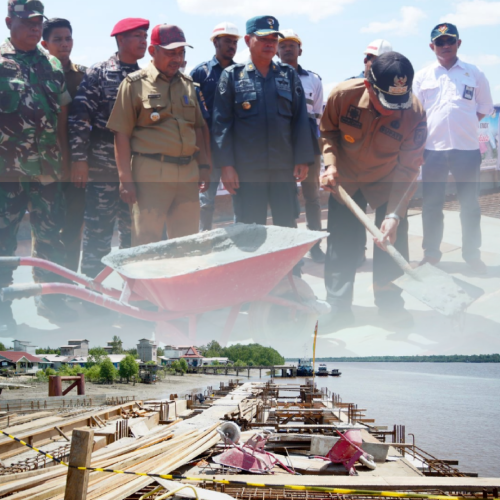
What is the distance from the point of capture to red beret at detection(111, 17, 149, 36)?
9891 millimetres

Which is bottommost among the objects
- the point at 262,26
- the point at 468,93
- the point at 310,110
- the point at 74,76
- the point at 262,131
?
the point at 262,131

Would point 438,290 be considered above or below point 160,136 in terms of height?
below

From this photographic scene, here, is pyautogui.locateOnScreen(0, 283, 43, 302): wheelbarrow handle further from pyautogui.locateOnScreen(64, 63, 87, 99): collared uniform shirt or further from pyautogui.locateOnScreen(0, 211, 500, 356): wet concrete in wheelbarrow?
pyautogui.locateOnScreen(64, 63, 87, 99): collared uniform shirt

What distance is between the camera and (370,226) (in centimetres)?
1020

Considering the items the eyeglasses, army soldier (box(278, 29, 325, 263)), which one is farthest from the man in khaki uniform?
the eyeglasses

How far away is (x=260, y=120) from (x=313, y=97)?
1.20m

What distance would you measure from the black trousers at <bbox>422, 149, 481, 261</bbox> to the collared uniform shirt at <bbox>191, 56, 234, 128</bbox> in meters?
3.65

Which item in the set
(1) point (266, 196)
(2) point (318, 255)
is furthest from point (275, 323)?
(1) point (266, 196)

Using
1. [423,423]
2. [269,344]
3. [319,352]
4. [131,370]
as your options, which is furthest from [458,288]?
[131,370]

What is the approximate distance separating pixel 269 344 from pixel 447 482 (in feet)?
18.3

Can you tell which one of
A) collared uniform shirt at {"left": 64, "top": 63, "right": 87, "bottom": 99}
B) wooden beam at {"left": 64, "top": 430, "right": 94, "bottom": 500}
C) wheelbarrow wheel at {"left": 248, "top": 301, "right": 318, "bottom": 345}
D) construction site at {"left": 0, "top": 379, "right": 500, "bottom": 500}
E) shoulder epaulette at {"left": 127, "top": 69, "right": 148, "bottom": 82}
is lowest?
construction site at {"left": 0, "top": 379, "right": 500, "bottom": 500}

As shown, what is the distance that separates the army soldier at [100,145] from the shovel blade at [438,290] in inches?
179

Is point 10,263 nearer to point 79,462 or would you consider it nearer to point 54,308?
point 54,308

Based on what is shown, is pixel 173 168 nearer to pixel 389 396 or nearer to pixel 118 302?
pixel 118 302
